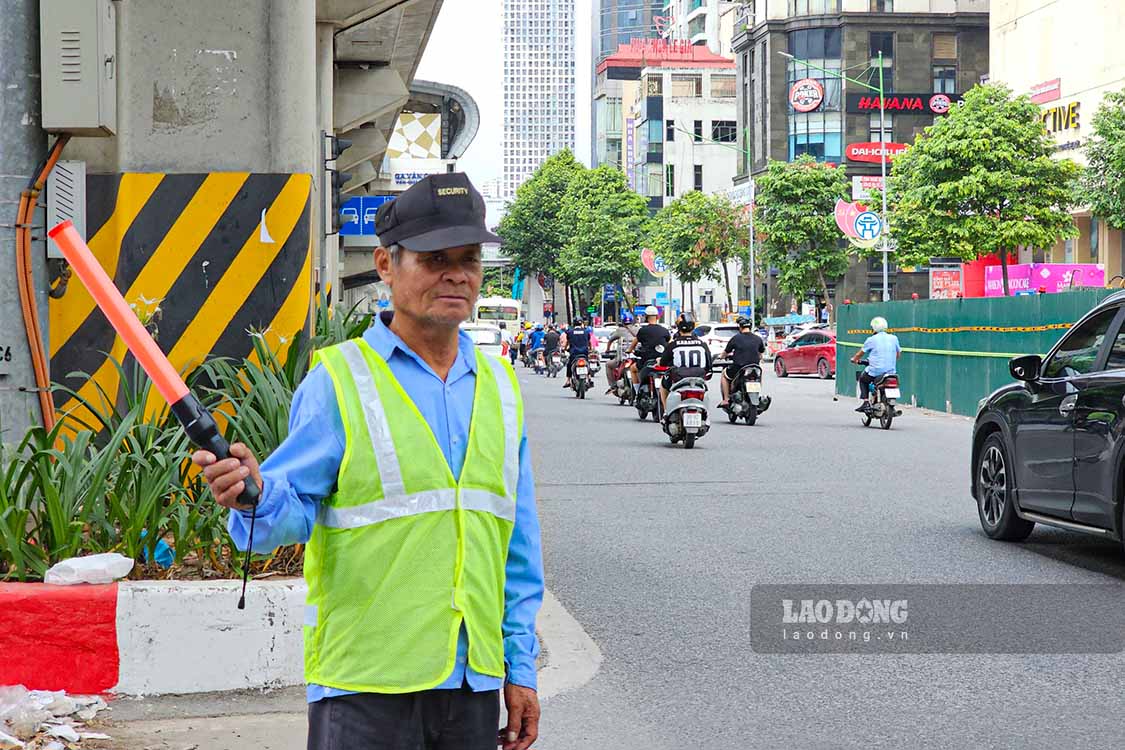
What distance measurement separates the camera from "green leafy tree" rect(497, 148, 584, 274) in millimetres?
119562

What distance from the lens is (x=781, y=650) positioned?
786cm

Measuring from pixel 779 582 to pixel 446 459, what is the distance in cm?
666

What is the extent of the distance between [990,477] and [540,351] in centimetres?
4400

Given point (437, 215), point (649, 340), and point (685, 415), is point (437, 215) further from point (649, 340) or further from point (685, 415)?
point (649, 340)

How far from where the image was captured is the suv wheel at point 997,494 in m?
11.3

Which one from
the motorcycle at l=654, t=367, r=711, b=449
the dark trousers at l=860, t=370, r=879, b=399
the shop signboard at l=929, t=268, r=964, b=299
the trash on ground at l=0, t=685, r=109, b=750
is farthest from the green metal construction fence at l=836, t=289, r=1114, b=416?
the shop signboard at l=929, t=268, r=964, b=299

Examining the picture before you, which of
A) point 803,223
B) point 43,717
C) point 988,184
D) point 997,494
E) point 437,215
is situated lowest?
point 43,717

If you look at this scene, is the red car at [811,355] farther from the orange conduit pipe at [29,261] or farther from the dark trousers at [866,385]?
the orange conduit pipe at [29,261]

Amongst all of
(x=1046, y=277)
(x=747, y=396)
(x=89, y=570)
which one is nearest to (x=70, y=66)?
(x=89, y=570)

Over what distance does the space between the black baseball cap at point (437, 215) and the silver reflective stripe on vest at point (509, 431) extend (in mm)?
313

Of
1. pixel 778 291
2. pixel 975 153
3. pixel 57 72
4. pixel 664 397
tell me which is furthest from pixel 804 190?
pixel 57 72

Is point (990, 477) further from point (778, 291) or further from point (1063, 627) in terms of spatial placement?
point (778, 291)

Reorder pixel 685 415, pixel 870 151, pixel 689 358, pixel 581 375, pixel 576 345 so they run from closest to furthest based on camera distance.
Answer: pixel 685 415 < pixel 689 358 < pixel 581 375 < pixel 576 345 < pixel 870 151

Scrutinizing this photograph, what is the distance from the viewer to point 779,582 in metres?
9.66
